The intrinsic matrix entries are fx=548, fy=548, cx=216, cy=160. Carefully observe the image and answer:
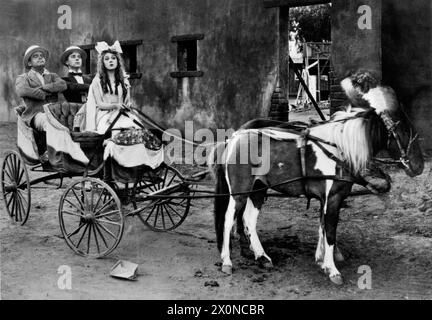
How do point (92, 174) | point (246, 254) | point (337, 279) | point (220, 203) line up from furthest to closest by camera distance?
1. point (92, 174)
2. point (246, 254)
3. point (220, 203)
4. point (337, 279)

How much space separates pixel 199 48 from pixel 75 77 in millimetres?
5601

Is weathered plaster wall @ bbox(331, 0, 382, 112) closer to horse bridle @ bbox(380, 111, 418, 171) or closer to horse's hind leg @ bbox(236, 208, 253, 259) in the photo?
horse's hind leg @ bbox(236, 208, 253, 259)

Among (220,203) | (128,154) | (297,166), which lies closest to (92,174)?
(128,154)

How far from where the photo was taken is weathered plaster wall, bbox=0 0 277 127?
11.5 meters

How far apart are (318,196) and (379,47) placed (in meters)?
4.71

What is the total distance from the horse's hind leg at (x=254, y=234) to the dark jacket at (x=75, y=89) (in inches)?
114

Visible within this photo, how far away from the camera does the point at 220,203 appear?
580cm

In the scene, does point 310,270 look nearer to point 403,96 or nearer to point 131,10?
point 403,96

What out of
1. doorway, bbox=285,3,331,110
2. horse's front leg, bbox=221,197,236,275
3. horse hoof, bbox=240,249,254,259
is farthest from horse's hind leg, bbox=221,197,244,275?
doorway, bbox=285,3,331,110

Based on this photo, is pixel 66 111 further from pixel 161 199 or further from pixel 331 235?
pixel 331 235

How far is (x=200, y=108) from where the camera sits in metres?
12.8

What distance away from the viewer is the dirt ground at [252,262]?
16.7 feet

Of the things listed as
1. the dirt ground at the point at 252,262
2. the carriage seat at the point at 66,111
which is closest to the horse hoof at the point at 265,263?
the dirt ground at the point at 252,262

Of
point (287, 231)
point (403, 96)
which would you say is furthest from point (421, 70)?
point (287, 231)
